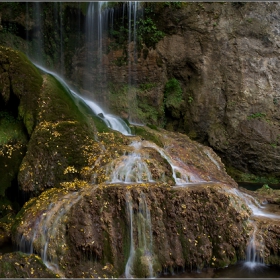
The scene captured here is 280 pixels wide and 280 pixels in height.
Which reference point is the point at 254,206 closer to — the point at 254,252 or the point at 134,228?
→ the point at 254,252

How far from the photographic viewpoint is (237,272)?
19.7 feet

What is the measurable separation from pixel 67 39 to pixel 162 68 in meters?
4.30

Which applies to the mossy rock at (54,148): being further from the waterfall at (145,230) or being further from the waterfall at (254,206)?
the waterfall at (254,206)

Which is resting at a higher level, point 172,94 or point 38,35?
point 38,35

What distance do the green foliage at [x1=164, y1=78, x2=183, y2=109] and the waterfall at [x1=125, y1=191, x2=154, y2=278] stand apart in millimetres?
8557

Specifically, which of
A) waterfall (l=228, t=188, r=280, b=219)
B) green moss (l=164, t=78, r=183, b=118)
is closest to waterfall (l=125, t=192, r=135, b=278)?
waterfall (l=228, t=188, r=280, b=219)

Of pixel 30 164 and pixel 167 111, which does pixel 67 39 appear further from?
pixel 30 164

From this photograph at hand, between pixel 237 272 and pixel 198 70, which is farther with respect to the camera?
pixel 198 70

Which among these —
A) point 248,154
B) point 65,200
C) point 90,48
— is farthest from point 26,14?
point 248,154

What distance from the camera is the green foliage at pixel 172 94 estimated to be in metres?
14.3

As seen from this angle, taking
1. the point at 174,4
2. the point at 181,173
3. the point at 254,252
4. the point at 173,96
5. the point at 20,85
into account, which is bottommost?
the point at 254,252

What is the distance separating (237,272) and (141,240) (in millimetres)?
1861

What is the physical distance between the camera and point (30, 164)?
7.41 m

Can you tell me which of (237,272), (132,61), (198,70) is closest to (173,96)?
(198,70)
